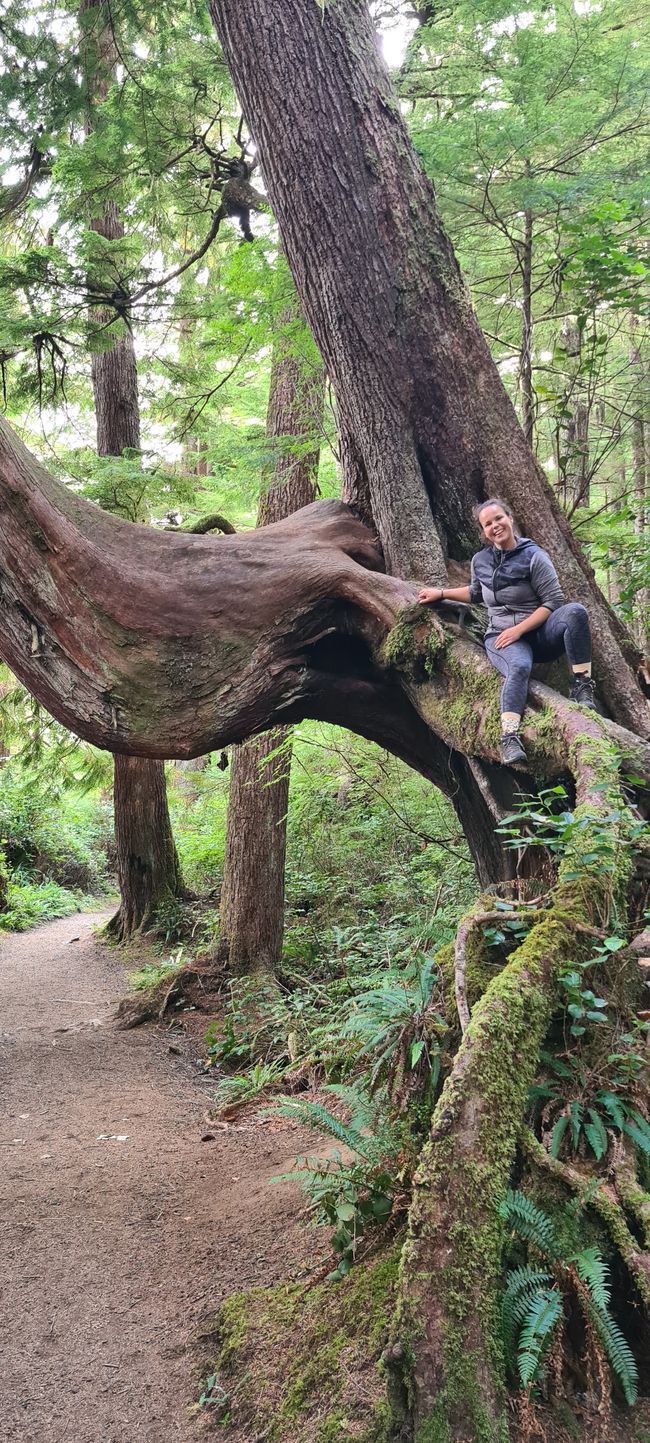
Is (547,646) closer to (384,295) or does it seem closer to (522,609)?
(522,609)

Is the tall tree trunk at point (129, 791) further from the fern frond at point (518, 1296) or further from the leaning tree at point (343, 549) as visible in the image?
the fern frond at point (518, 1296)

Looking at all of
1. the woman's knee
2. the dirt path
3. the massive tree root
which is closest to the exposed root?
the dirt path

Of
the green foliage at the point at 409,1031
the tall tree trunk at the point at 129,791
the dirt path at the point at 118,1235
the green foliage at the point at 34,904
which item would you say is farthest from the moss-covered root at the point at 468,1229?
the green foliage at the point at 34,904

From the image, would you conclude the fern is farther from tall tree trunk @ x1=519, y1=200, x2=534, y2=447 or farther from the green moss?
tall tree trunk @ x1=519, y1=200, x2=534, y2=447

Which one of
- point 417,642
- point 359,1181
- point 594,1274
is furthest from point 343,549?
point 594,1274

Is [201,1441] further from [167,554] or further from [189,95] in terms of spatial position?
[189,95]

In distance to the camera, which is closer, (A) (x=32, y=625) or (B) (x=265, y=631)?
(A) (x=32, y=625)

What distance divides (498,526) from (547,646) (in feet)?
2.50

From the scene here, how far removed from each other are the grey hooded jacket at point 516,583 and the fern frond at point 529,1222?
10.1ft

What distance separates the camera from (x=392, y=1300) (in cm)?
231

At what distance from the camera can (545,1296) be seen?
81.4 inches

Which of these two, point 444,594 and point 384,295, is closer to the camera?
point 444,594

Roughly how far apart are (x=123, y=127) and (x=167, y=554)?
508cm

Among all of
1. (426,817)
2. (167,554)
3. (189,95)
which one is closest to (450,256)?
(167,554)
